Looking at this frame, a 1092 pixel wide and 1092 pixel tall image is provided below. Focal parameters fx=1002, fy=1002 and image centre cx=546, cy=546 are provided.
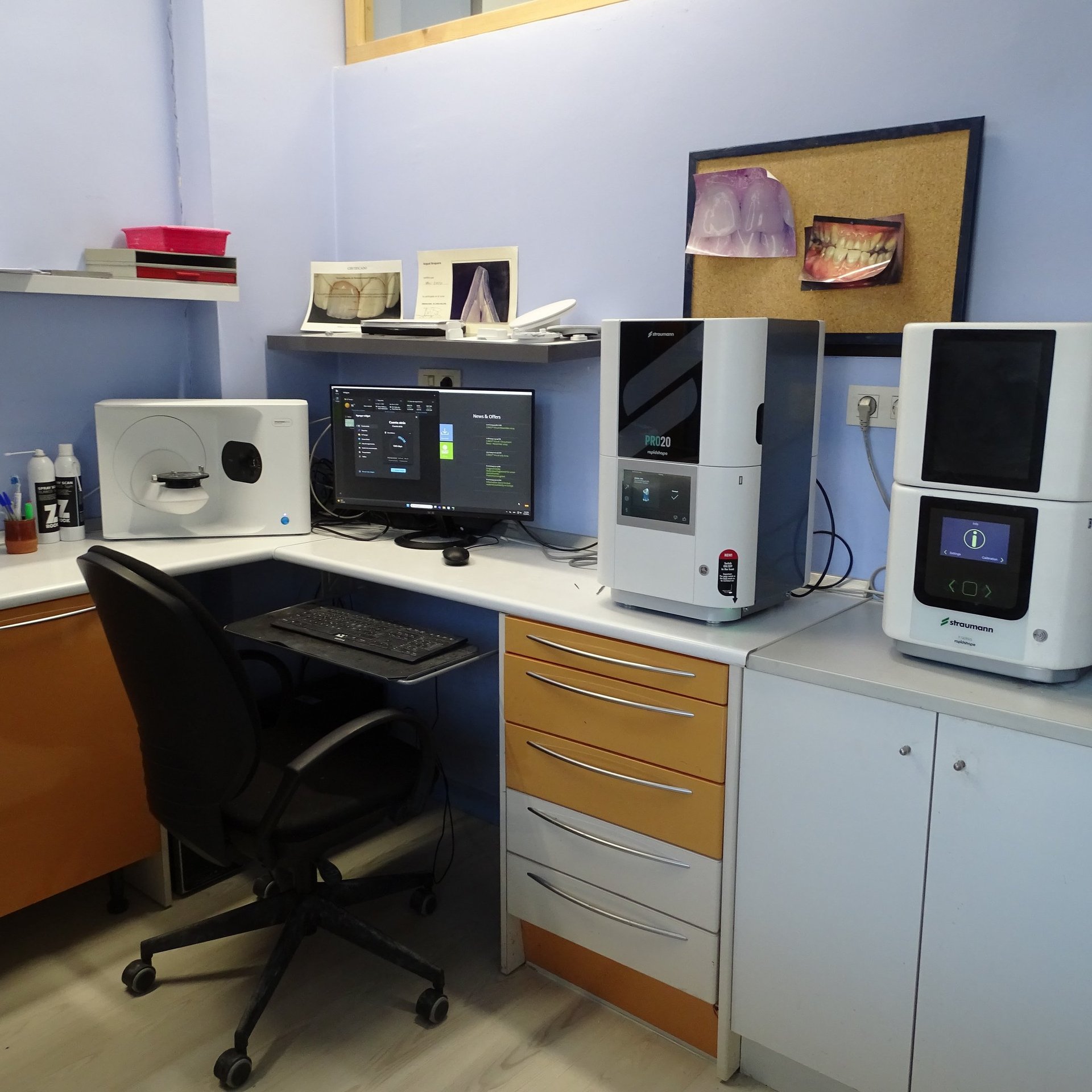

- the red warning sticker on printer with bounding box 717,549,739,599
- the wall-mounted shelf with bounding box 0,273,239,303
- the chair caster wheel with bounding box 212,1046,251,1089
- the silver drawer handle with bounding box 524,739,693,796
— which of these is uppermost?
the wall-mounted shelf with bounding box 0,273,239,303

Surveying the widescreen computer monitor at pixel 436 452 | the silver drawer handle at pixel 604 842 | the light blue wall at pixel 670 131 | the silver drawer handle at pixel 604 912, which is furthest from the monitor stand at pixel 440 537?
the silver drawer handle at pixel 604 912

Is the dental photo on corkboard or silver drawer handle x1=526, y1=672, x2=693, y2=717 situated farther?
the dental photo on corkboard

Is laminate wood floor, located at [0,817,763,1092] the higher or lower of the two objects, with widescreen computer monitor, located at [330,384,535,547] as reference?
lower

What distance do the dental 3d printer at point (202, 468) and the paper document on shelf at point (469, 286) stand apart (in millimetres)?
452

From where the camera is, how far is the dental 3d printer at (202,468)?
2.49m

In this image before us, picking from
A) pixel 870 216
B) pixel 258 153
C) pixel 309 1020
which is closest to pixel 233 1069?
pixel 309 1020

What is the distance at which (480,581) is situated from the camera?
2.16 meters

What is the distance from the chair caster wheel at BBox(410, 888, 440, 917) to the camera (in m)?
2.37

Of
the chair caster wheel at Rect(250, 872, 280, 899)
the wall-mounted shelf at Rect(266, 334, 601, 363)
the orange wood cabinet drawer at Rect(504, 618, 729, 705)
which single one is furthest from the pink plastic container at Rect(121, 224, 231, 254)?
the chair caster wheel at Rect(250, 872, 280, 899)

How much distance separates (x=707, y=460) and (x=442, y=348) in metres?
0.93

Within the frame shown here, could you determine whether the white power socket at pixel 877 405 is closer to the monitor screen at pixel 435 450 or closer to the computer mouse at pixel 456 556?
the monitor screen at pixel 435 450

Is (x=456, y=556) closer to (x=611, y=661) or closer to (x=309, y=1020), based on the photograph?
(x=611, y=661)

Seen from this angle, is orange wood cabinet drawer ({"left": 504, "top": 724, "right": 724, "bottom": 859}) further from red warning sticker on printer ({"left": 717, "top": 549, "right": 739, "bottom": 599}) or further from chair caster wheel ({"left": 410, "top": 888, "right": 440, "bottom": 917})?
chair caster wheel ({"left": 410, "top": 888, "right": 440, "bottom": 917})

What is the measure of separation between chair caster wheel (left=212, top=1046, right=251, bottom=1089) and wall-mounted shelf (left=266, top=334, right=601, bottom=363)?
1.50 m
